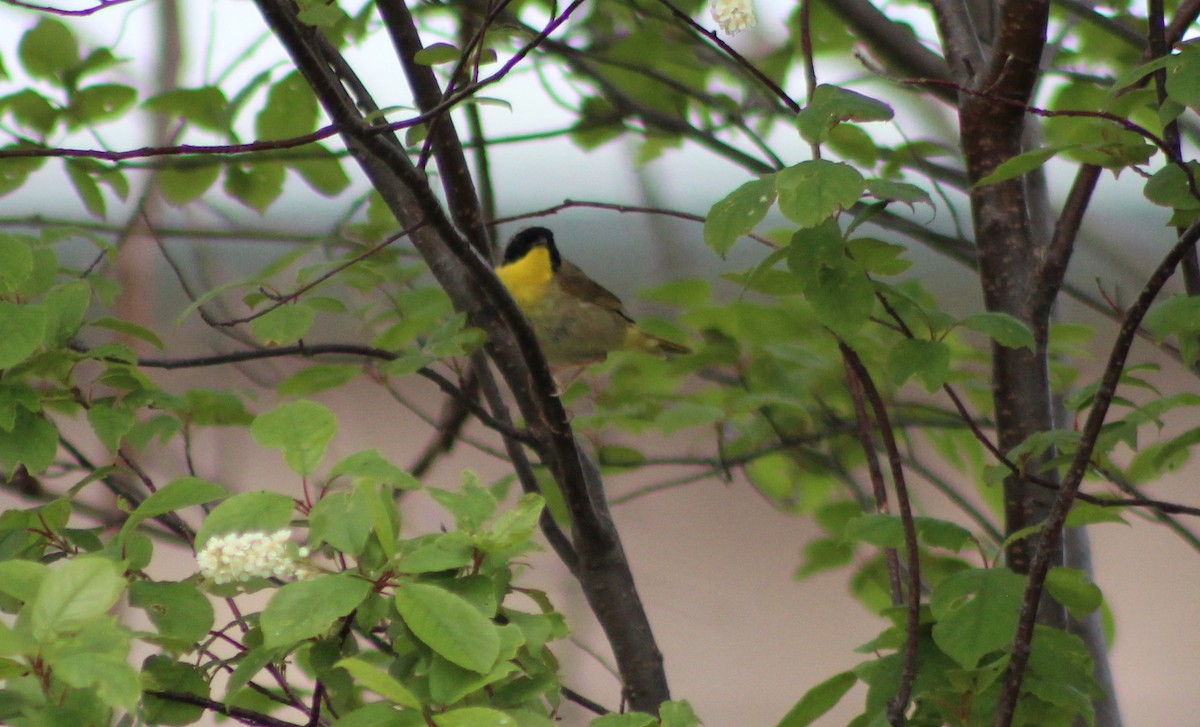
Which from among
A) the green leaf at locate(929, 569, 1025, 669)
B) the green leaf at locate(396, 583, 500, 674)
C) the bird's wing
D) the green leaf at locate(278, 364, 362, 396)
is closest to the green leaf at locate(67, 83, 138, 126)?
the green leaf at locate(278, 364, 362, 396)

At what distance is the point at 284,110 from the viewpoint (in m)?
1.79

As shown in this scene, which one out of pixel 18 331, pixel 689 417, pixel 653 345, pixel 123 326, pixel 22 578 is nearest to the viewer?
pixel 22 578

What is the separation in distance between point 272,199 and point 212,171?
0.11 meters

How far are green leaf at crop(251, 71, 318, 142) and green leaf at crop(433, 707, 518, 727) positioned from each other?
47.2 inches

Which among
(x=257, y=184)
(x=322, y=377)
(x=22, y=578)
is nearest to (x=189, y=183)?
(x=257, y=184)

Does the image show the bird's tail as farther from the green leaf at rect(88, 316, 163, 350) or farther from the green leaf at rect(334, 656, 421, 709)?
the green leaf at rect(334, 656, 421, 709)

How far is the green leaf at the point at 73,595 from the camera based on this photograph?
746mm

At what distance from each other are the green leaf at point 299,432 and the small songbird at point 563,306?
2.12 m

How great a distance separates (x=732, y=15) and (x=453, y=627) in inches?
A: 22.2

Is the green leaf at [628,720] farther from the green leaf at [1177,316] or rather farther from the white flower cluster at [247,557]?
the green leaf at [1177,316]

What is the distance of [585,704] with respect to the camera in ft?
4.28

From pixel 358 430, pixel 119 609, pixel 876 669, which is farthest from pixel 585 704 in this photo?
pixel 358 430

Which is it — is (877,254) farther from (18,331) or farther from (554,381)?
(18,331)

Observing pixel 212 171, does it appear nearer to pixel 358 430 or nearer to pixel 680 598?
pixel 358 430
